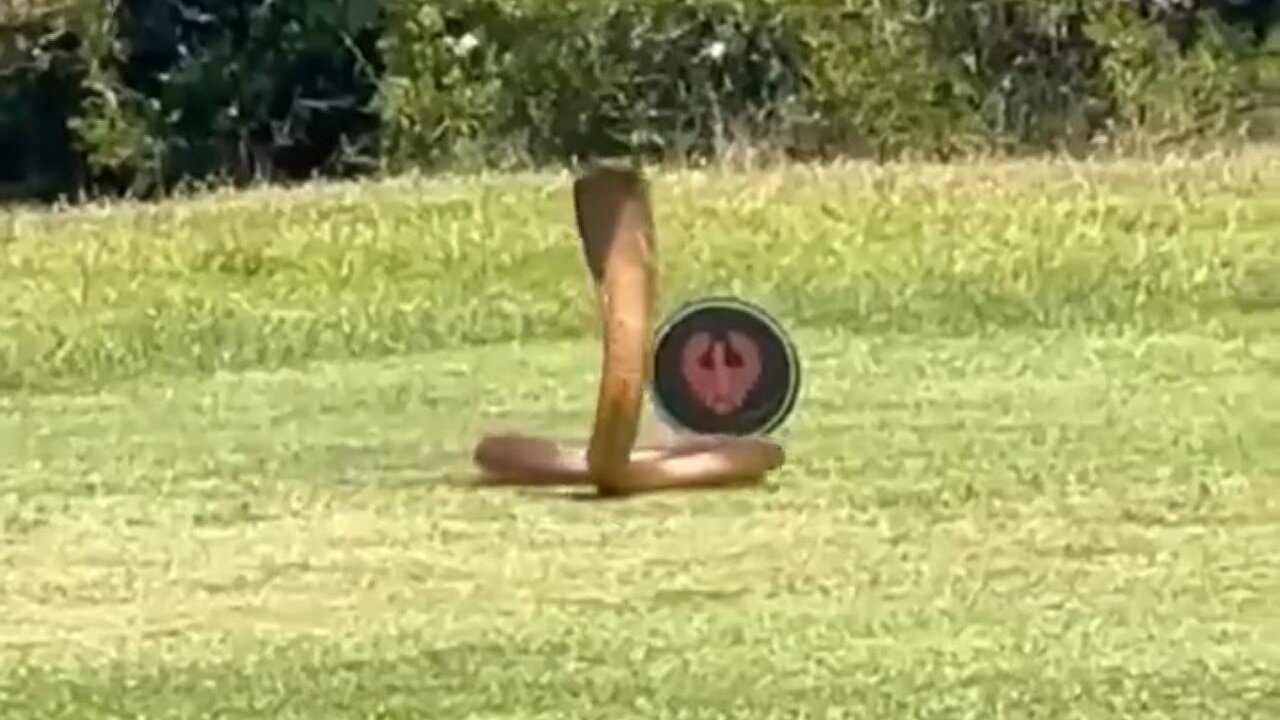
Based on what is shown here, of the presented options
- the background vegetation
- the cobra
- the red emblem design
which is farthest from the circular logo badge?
the background vegetation

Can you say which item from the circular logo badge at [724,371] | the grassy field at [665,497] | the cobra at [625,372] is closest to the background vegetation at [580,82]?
the grassy field at [665,497]

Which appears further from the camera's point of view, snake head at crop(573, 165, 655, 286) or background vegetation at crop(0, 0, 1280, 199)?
background vegetation at crop(0, 0, 1280, 199)

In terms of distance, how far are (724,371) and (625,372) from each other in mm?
435

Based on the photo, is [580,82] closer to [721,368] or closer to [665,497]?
[721,368]

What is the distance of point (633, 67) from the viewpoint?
16906mm

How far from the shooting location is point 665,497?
7285 mm

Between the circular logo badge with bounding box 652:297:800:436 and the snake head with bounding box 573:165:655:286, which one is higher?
the snake head with bounding box 573:165:655:286

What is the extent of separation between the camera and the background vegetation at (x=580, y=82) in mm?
16828

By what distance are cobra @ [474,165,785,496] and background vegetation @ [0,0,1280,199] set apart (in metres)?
8.62

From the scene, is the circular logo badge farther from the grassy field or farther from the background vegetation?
the background vegetation

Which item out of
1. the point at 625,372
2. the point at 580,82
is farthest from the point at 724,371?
the point at 580,82

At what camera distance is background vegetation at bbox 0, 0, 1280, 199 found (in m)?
16.8

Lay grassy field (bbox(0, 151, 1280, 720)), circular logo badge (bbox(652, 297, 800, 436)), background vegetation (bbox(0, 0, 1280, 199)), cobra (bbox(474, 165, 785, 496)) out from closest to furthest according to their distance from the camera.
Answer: grassy field (bbox(0, 151, 1280, 720)) → cobra (bbox(474, 165, 785, 496)) → circular logo badge (bbox(652, 297, 800, 436)) → background vegetation (bbox(0, 0, 1280, 199))

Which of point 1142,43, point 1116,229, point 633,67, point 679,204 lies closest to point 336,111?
point 633,67
